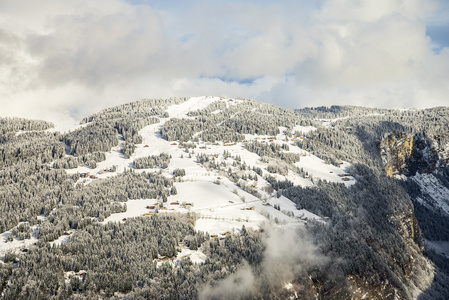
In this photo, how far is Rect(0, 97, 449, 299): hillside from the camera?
55.5 metres

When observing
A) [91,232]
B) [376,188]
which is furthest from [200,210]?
[376,188]

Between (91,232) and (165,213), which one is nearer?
(91,232)

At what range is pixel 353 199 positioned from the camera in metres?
111

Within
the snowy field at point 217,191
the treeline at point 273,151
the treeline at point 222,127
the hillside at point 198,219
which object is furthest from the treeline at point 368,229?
the treeline at point 222,127

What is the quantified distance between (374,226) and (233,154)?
206 feet

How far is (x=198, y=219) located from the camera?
3105 inches

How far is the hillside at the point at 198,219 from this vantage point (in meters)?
55.5

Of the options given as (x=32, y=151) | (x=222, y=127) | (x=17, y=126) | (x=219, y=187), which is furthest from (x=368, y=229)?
(x=17, y=126)

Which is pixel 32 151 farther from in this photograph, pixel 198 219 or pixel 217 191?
pixel 198 219

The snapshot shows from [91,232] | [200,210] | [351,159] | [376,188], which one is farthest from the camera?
[351,159]

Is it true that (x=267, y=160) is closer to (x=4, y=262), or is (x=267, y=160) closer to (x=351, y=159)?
(x=351, y=159)

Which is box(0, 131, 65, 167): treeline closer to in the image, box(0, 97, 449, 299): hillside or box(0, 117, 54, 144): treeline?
box(0, 97, 449, 299): hillside

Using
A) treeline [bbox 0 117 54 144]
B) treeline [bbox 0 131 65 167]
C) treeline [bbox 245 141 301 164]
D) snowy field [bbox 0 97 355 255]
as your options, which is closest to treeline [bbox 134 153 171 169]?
snowy field [bbox 0 97 355 255]

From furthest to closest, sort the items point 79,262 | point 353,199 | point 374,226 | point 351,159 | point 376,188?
point 351,159
point 376,188
point 353,199
point 374,226
point 79,262
